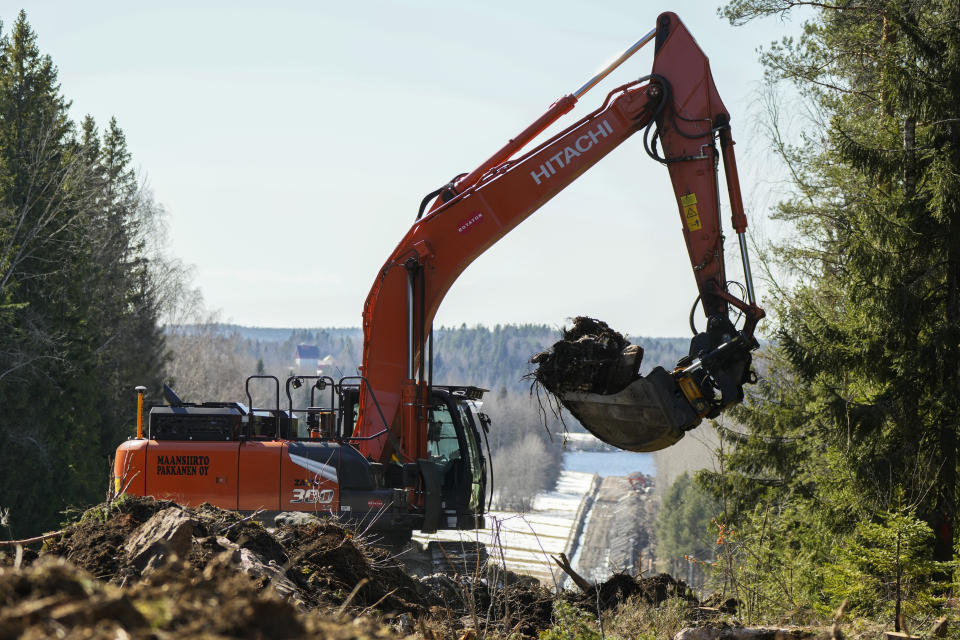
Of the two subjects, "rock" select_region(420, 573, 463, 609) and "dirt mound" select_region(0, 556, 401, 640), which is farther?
"rock" select_region(420, 573, 463, 609)

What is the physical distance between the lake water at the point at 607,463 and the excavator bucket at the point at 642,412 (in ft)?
374

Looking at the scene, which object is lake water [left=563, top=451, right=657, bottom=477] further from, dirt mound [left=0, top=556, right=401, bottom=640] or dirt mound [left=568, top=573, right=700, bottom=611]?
dirt mound [left=0, top=556, right=401, bottom=640]

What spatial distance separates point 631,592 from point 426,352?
3416 millimetres

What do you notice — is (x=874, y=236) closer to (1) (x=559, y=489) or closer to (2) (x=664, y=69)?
(2) (x=664, y=69)

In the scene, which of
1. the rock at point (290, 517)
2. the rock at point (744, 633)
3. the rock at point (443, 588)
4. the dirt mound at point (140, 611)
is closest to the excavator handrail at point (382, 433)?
the rock at point (290, 517)

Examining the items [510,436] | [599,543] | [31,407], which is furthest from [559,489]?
[31,407]

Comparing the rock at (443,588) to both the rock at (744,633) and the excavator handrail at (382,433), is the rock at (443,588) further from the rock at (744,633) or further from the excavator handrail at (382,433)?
the rock at (744,633)

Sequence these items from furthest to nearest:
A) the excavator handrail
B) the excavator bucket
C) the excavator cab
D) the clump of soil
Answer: the excavator cab
the excavator handrail
the clump of soil
the excavator bucket

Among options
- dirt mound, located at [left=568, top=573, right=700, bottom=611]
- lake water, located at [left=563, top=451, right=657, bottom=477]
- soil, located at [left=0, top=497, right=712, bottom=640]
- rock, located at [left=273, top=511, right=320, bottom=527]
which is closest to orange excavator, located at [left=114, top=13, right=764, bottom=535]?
rock, located at [left=273, top=511, right=320, bottom=527]

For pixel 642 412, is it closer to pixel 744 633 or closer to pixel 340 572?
pixel 744 633

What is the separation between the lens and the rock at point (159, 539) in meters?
5.57

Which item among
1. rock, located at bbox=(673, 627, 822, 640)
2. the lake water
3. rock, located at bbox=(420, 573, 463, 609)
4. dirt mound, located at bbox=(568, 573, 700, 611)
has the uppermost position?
rock, located at bbox=(673, 627, 822, 640)

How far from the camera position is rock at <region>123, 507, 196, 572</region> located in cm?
557

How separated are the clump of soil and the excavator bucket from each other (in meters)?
0.07
